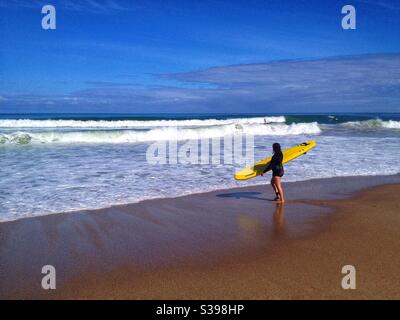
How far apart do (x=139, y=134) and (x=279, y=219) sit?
1922cm

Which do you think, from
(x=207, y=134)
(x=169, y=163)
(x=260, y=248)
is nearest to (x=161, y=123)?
(x=207, y=134)

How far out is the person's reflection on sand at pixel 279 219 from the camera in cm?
535

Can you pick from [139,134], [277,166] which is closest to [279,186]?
[277,166]

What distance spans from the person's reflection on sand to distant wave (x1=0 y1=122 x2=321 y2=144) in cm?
1663

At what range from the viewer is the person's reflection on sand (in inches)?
211

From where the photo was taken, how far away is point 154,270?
4.04 meters

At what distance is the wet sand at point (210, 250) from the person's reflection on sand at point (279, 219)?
0.05ft

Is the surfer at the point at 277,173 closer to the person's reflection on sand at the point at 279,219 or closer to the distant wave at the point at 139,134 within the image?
the person's reflection on sand at the point at 279,219

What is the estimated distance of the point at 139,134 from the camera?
24344mm

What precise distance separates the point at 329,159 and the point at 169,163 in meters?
5.37

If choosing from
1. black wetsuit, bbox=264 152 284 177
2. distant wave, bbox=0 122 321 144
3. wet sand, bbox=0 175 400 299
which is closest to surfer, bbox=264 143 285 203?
black wetsuit, bbox=264 152 284 177

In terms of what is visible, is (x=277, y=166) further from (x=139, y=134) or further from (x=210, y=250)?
(x=139, y=134)

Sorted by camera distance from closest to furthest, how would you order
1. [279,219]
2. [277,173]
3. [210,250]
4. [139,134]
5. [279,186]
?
[210,250], [279,219], [279,186], [277,173], [139,134]
